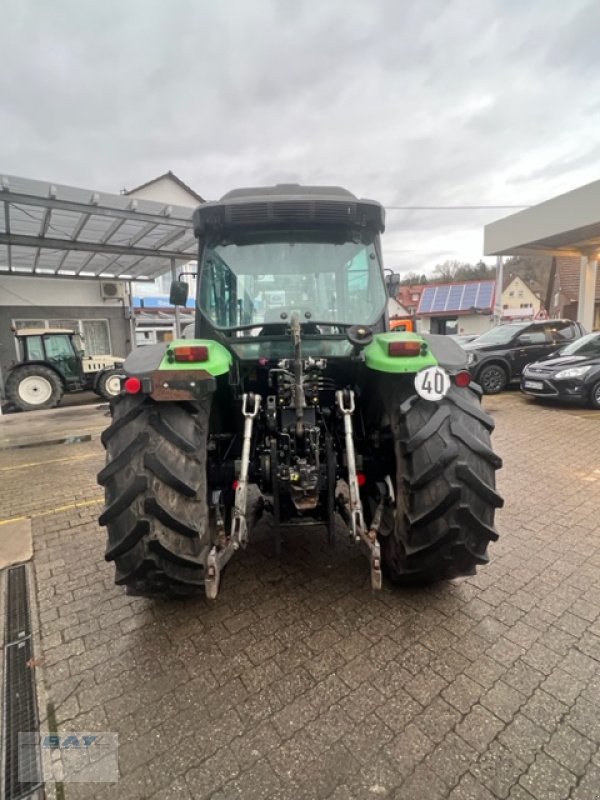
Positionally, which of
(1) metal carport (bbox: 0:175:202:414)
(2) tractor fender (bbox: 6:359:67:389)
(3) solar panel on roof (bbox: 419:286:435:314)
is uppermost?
(1) metal carport (bbox: 0:175:202:414)

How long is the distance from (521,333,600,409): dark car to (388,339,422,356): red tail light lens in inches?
313

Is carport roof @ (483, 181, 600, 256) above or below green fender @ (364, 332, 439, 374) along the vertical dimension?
above

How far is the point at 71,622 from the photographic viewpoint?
2523 mm

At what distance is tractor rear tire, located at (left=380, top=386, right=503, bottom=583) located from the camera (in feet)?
7.10

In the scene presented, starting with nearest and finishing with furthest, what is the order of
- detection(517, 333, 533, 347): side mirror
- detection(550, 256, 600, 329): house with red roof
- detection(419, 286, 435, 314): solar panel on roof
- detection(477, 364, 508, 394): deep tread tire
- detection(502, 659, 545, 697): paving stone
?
1. detection(502, 659, 545, 697): paving stone
2. detection(477, 364, 508, 394): deep tread tire
3. detection(517, 333, 533, 347): side mirror
4. detection(550, 256, 600, 329): house with red roof
5. detection(419, 286, 435, 314): solar panel on roof

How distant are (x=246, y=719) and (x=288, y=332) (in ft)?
6.65

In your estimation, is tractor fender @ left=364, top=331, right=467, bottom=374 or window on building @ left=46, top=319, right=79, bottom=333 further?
window on building @ left=46, top=319, right=79, bottom=333

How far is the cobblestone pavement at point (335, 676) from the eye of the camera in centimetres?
160

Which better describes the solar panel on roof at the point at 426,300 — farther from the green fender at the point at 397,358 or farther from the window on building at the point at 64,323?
the green fender at the point at 397,358

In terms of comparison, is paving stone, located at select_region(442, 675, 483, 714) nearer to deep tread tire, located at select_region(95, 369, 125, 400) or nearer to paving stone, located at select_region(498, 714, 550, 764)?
paving stone, located at select_region(498, 714, 550, 764)

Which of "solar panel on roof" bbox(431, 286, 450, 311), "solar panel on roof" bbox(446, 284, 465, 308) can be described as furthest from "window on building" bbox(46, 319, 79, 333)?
"solar panel on roof" bbox(446, 284, 465, 308)

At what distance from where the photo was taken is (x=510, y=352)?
11.0m

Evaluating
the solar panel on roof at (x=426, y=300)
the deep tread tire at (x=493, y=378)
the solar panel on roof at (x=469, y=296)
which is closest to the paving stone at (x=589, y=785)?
the deep tread tire at (x=493, y=378)

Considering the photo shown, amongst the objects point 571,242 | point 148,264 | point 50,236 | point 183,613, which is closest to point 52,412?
point 50,236
